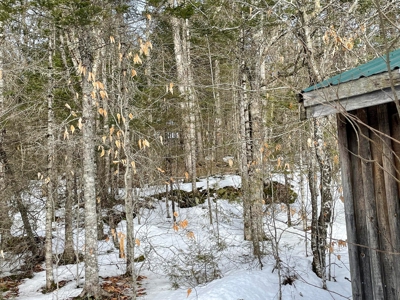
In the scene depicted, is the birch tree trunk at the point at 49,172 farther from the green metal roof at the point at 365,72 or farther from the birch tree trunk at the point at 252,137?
the green metal roof at the point at 365,72

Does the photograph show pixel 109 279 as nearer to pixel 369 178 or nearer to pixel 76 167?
pixel 76 167

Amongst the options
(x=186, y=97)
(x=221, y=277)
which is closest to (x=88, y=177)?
(x=221, y=277)

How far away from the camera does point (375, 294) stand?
10.1ft

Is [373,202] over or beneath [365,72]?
beneath

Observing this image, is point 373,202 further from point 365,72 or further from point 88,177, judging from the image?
point 88,177

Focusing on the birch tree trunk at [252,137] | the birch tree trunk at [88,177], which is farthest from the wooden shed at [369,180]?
the birch tree trunk at [88,177]

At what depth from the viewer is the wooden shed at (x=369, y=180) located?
9.12ft

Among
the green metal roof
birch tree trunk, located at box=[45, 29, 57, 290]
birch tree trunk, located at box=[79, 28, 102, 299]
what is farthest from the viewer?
birch tree trunk, located at box=[45, 29, 57, 290]

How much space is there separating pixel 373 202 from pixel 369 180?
0.20m

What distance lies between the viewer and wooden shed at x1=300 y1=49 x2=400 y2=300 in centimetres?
278

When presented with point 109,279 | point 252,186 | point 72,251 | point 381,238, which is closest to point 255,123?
point 252,186

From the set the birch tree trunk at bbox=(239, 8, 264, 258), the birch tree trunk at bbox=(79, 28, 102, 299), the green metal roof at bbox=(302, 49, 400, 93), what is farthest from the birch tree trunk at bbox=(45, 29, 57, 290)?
the green metal roof at bbox=(302, 49, 400, 93)

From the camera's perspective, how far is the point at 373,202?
3090 millimetres

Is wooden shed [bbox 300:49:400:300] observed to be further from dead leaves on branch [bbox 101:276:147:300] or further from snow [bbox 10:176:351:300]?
dead leaves on branch [bbox 101:276:147:300]
